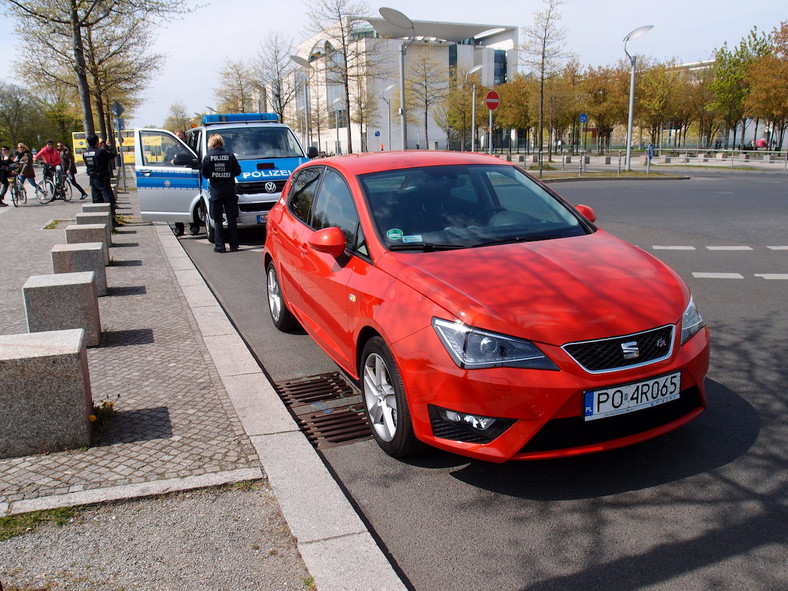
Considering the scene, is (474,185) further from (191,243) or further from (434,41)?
(434,41)

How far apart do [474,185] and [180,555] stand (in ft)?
10.2

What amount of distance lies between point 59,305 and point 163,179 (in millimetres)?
8284

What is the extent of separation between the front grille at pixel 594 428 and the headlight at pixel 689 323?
30cm

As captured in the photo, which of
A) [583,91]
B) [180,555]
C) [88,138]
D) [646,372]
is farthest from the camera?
[583,91]

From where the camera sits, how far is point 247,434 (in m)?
4.24

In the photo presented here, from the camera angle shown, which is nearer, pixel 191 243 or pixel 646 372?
pixel 646 372

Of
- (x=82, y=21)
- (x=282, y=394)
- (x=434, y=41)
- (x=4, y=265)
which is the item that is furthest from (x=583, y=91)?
(x=282, y=394)

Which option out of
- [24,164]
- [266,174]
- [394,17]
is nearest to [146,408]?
[266,174]

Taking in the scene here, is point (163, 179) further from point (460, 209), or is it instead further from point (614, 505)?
point (614, 505)

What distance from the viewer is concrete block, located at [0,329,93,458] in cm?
395

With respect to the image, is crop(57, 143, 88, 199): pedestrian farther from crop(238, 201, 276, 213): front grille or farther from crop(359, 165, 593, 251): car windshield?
crop(359, 165, 593, 251): car windshield

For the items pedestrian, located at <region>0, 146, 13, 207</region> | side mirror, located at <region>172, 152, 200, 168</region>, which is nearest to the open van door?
side mirror, located at <region>172, 152, 200, 168</region>

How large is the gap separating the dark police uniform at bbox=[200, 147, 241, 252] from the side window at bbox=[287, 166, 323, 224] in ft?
19.3

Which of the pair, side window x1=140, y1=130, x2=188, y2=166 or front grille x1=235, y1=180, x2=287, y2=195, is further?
side window x1=140, y1=130, x2=188, y2=166
